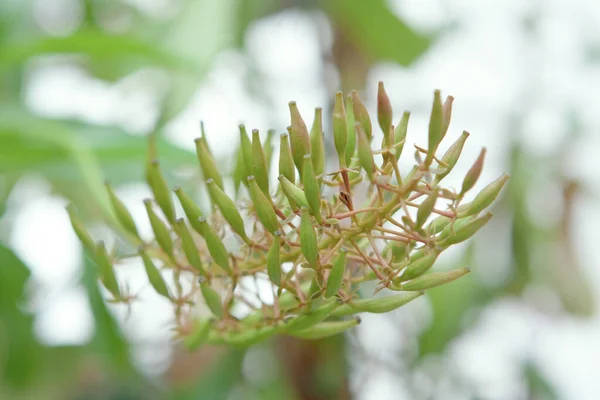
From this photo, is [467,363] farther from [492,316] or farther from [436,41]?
[436,41]

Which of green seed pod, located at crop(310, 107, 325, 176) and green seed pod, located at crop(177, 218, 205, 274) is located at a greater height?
green seed pod, located at crop(310, 107, 325, 176)

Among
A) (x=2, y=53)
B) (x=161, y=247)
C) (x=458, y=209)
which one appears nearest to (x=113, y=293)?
(x=161, y=247)

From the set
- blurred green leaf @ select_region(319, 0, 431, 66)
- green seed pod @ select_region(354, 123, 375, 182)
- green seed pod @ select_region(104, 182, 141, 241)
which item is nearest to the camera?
green seed pod @ select_region(354, 123, 375, 182)

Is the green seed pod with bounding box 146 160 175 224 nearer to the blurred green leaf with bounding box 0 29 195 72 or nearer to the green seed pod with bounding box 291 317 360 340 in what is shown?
the green seed pod with bounding box 291 317 360 340

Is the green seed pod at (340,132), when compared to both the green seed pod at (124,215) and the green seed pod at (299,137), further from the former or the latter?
the green seed pod at (124,215)

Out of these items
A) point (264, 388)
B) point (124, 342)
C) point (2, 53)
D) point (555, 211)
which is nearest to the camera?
point (2, 53)

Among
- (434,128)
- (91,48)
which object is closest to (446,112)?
(434,128)

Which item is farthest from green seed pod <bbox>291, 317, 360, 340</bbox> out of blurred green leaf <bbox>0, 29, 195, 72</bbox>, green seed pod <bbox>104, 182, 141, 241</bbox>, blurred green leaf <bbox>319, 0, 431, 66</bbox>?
blurred green leaf <bbox>319, 0, 431, 66</bbox>
